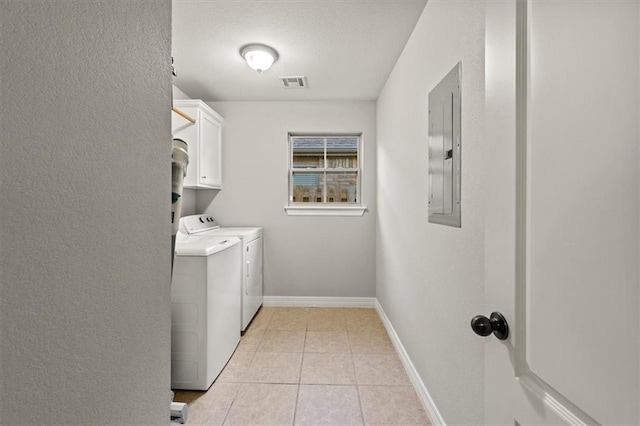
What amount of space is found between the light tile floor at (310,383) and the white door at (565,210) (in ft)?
4.39

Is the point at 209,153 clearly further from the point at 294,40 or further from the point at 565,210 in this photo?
the point at 565,210

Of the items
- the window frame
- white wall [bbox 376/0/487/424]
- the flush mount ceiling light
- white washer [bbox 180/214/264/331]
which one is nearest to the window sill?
the window frame

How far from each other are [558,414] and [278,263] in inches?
133

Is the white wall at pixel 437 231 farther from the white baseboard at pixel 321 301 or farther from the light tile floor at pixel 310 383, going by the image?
A: the white baseboard at pixel 321 301

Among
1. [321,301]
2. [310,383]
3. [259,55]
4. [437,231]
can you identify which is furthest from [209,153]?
[437,231]

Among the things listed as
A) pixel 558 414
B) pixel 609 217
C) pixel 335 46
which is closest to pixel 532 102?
pixel 609 217

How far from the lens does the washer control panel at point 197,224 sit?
2.94m

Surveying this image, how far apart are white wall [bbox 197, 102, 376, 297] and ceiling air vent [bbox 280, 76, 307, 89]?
0.50 m

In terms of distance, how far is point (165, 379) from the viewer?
2.80 ft

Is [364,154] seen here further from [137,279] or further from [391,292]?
[137,279]

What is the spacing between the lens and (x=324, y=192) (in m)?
3.93

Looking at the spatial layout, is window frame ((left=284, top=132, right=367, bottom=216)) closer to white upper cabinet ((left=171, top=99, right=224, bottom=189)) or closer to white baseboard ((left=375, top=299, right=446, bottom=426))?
white upper cabinet ((left=171, top=99, right=224, bottom=189))

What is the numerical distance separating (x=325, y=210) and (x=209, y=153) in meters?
1.46

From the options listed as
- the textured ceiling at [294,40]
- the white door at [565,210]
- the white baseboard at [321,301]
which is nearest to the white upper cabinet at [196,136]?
the textured ceiling at [294,40]
